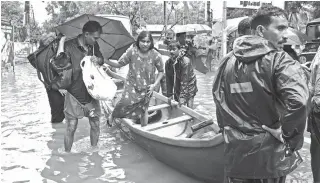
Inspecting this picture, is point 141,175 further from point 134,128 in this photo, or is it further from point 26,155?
point 26,155

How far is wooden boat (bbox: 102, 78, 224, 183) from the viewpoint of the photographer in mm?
3475

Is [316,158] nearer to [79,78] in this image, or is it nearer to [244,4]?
[79,78]

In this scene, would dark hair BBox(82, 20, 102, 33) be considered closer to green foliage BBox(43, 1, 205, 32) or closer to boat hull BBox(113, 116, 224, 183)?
boat hull BBox(113, 116, 224, 183)

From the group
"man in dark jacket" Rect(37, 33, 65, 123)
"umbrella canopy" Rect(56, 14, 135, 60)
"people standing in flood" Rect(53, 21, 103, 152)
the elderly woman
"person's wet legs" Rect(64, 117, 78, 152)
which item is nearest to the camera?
"people standing in flood" Rect(53, 21, 103, 152)

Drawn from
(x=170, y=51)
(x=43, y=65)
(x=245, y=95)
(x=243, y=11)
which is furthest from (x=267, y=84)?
(x=243, y=11)

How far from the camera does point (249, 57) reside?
2.20 metres

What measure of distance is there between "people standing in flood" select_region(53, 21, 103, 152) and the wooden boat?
81cm

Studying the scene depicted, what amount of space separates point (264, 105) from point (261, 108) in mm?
27

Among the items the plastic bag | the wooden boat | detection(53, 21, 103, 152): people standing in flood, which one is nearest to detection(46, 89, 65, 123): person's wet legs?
the wooden boat

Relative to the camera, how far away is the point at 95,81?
15.1 ft

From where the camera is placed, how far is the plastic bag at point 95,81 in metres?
4.50

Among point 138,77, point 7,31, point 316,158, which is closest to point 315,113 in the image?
point 316,158

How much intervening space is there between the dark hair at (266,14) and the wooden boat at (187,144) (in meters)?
1.19

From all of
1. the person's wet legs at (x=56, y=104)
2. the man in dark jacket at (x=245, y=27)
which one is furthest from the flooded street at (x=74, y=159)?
the man in dark jacket at (x=245, y=27)
